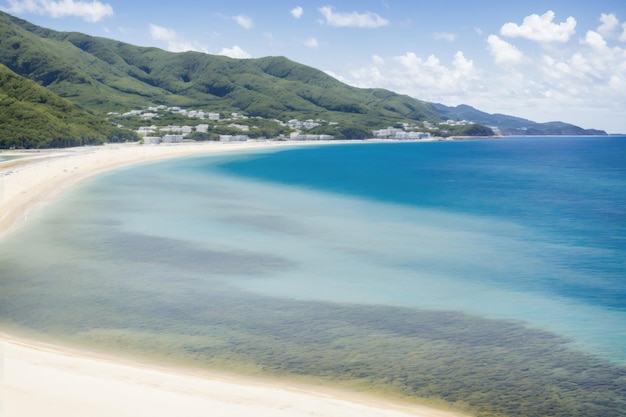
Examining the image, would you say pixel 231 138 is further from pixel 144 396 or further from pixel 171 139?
pixel 144 396

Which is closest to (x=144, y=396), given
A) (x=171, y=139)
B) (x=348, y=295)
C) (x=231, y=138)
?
(x=348, y=295)

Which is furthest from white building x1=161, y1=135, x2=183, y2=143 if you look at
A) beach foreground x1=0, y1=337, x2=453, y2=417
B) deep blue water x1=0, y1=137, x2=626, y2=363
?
beach foreground x1=0, y1=337, x2=453, y2=417

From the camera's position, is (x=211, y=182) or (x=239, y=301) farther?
(x=211, y=182)

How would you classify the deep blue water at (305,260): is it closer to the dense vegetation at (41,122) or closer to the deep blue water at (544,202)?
the deep blue water at (544,202)

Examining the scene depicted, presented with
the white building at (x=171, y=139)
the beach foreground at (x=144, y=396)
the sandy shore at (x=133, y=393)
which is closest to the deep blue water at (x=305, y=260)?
the sandy shore at (x=133, y=393)

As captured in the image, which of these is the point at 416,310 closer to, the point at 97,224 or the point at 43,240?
the point at 43,240

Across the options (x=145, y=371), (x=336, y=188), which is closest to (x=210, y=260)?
(x=145, y=371)
